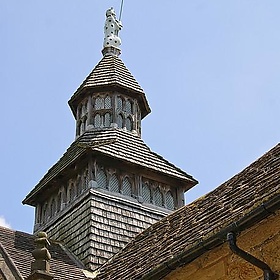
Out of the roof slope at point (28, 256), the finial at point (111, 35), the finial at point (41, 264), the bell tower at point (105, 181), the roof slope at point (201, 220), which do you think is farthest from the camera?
the finial at point (111, 35)

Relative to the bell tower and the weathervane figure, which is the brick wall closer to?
the bell tower

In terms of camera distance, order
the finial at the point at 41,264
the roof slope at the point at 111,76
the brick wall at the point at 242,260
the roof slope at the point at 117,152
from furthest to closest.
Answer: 1. the roof slope at the point at 111,76
2. the roof slope at the point at 117,152
3. the finial at the point at 41,264
4. the brick wall at the point at 242,260

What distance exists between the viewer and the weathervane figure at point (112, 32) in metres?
20.7

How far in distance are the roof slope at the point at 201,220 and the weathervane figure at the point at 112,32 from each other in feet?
32.1

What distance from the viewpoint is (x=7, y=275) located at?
10.8m

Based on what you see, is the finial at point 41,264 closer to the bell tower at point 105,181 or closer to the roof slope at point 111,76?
the bell tower at point 105,181

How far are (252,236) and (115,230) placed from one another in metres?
8.19

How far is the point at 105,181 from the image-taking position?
51.0ft

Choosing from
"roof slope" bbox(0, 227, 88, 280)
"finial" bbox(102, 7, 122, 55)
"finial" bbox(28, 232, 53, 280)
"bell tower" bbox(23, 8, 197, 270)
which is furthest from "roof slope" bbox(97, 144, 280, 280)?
"finial" bbox(102, 7, 122, 55)

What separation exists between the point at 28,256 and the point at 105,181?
11.8ft

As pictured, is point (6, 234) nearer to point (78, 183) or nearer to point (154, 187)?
point (78, 183)

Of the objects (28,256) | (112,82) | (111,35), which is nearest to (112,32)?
(111,35)

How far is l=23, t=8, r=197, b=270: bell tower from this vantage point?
1480 cm

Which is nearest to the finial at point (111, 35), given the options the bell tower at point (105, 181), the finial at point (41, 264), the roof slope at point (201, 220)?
the bell tower at point (105, 181)
